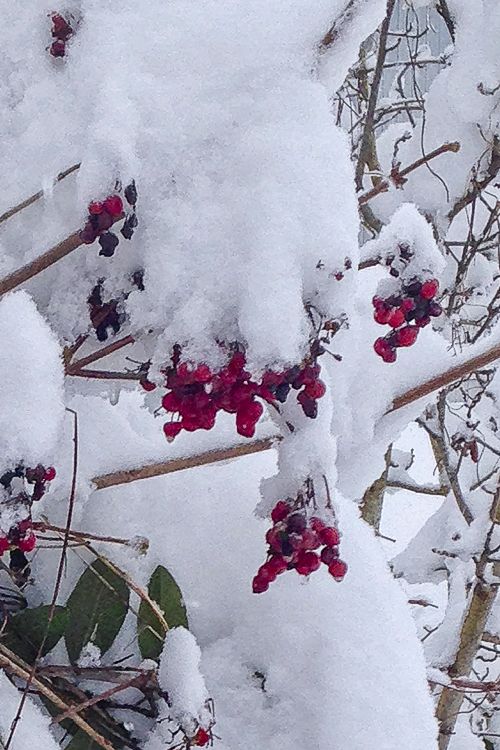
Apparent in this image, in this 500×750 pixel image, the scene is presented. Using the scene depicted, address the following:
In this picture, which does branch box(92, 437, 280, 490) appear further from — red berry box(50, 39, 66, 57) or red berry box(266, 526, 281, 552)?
red berry box(50, 39, 66, 57)

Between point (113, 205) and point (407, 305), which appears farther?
point (407, 305)

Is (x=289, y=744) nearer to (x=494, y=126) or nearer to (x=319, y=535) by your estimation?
(x=319, y=535)

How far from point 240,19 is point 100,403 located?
1.31ft

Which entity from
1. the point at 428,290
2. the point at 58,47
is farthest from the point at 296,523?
the point at 58,47

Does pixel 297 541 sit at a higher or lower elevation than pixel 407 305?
lower

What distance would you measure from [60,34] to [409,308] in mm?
358

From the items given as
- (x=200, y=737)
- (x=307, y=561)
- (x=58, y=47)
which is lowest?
(x=200, y=737)

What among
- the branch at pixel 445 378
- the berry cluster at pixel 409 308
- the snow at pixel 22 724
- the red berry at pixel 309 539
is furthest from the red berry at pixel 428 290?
the snow at pixel 22 724

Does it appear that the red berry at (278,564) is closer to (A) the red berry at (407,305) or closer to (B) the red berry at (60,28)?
(A) the red berry at (407,305)

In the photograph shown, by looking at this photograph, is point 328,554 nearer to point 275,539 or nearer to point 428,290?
point 275,539

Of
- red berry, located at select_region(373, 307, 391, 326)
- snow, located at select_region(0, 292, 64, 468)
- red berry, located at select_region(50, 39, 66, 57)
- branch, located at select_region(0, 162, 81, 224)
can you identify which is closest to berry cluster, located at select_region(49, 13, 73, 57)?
red berry, located at select_region(50, 39, 66, 57)

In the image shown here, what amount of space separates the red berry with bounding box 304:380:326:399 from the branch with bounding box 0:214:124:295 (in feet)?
0.59

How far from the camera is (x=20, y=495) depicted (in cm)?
50

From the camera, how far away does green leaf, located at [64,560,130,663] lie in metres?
0.66
